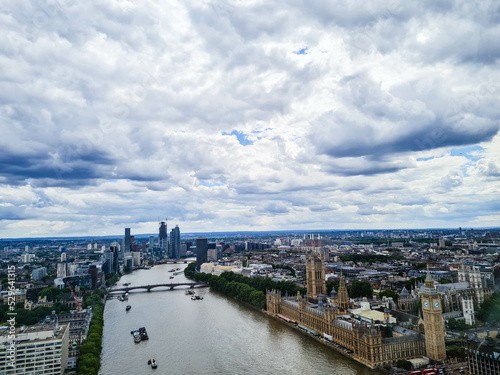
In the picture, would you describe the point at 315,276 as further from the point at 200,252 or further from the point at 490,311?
the point at 200,252

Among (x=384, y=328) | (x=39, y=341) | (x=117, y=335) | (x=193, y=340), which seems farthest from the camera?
(x=117, y=335)

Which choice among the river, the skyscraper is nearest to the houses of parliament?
the river

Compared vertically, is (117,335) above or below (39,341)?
below

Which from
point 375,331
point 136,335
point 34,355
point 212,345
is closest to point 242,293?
point 136,335

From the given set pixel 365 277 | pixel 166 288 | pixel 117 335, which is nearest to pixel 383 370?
pixel 117 335

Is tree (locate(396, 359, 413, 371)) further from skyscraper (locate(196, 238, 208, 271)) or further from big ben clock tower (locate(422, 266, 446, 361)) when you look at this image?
skyscraper (locate(196, 238, 208, 271))

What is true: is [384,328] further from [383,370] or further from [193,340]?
[193,340]
